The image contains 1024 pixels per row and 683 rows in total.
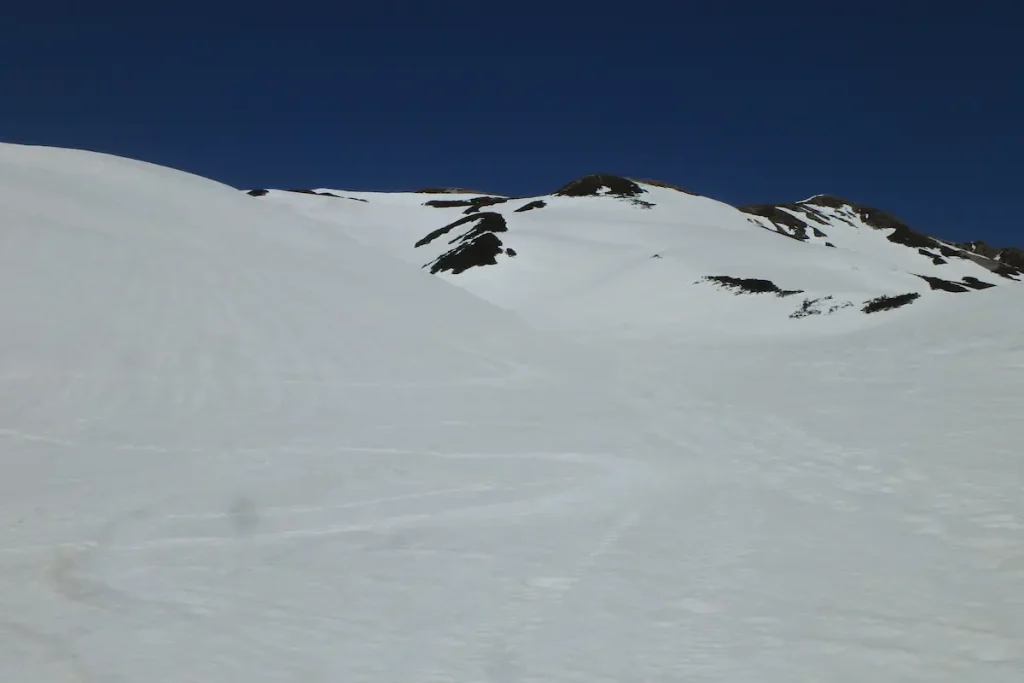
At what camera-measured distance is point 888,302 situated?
75.7 ft

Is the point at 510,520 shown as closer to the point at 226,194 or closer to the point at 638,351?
the point at 638,351

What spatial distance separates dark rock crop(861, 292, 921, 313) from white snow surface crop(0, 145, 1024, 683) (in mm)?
5463

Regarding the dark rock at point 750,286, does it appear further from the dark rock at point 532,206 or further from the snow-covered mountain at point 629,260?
the dark rock at point 532,206

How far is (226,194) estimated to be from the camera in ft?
71.5

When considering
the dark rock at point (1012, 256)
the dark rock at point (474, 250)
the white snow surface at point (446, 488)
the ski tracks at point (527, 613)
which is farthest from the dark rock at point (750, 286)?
the dark rock at point (1012, 256)

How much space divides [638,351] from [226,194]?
1385cm

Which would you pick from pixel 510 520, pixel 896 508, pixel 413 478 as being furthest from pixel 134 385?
pixel 896 508

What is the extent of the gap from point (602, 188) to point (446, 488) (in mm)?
69535

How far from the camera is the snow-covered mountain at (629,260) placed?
2667cm

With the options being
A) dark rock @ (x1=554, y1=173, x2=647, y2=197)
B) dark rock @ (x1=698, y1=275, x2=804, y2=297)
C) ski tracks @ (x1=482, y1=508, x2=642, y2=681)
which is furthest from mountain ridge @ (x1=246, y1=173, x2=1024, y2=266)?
ski tracks @ (x1=482, y1=508, x2=642, y2=681)

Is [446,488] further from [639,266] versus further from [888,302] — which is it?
[639,266]

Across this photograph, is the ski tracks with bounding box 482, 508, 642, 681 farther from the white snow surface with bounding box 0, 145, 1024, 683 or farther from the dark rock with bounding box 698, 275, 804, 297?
the dark rock with bounding box 698, 275, 804, 297

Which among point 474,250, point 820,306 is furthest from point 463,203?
point 820,306

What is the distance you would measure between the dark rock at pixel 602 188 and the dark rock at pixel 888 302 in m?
47.0
